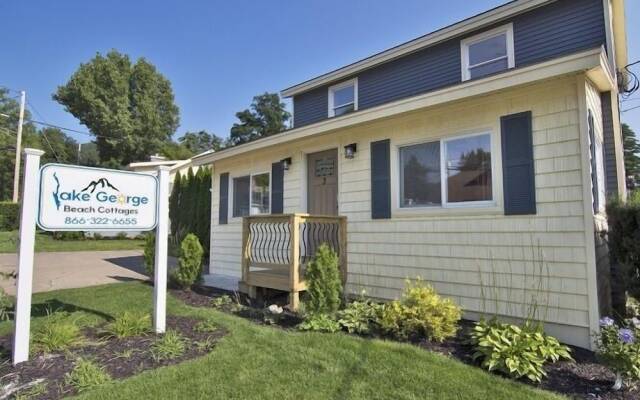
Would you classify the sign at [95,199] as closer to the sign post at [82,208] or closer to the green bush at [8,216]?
the sign post at [82,208]

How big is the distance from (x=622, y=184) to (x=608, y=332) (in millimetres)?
4492

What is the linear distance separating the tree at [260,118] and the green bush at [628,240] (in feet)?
110

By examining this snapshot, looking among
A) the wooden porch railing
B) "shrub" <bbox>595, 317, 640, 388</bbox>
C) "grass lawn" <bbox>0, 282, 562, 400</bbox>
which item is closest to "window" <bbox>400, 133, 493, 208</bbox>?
the wooden porch railing

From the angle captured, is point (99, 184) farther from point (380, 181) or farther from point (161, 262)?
point (380, 181)

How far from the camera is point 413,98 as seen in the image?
4.89 m

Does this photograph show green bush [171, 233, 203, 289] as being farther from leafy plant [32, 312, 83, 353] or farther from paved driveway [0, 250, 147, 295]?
leafy plant [32, 312, 83, 353]

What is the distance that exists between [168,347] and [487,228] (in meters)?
3.86

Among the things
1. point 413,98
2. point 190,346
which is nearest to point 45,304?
point 190,346

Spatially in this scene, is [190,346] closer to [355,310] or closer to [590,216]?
[355,310]

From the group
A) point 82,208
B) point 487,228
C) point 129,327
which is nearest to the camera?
point 82,208

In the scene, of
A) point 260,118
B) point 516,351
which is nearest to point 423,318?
point 516,351

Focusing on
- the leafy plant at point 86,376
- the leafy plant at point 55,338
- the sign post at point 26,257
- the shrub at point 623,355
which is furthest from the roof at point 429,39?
the leafy plant at point 86,376

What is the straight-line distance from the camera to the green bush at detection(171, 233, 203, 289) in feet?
21.3

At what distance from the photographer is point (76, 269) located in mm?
9172
